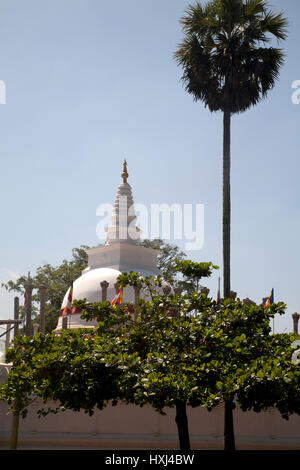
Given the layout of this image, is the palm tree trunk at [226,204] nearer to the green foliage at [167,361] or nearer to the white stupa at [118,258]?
the green foliage at [167,361]

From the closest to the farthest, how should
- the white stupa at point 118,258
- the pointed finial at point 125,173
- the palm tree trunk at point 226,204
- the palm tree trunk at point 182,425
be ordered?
the palm tree trunk at point 182,425
the palm tree trunk at point 226,204
the white stupa at point 118,258
the pointed finial at point 125,173

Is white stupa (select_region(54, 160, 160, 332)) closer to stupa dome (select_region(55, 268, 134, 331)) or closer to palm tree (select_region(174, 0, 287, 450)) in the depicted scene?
stupa dome (select_region(55, 268, 134, 331))

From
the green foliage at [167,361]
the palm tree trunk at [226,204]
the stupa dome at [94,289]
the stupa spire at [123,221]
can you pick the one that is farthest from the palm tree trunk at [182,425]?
the stupa spire at [123,221]

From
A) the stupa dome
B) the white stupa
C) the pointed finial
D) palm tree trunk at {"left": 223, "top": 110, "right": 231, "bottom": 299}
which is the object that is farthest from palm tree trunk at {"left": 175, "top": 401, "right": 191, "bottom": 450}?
the pointed finial

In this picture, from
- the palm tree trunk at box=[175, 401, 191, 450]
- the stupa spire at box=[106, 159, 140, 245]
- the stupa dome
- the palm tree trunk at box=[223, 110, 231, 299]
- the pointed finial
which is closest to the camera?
the palm tree trunk at box=[175, 401, 191, 450]

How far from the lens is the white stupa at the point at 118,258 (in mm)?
37562

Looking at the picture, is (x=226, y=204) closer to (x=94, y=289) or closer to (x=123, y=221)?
(x=94, y=289)

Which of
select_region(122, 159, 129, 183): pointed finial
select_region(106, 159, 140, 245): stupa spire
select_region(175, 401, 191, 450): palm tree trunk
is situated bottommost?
select_region(175, 401, 191, 450): palm tree trunk

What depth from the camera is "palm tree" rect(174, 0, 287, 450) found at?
25547 millimetres
